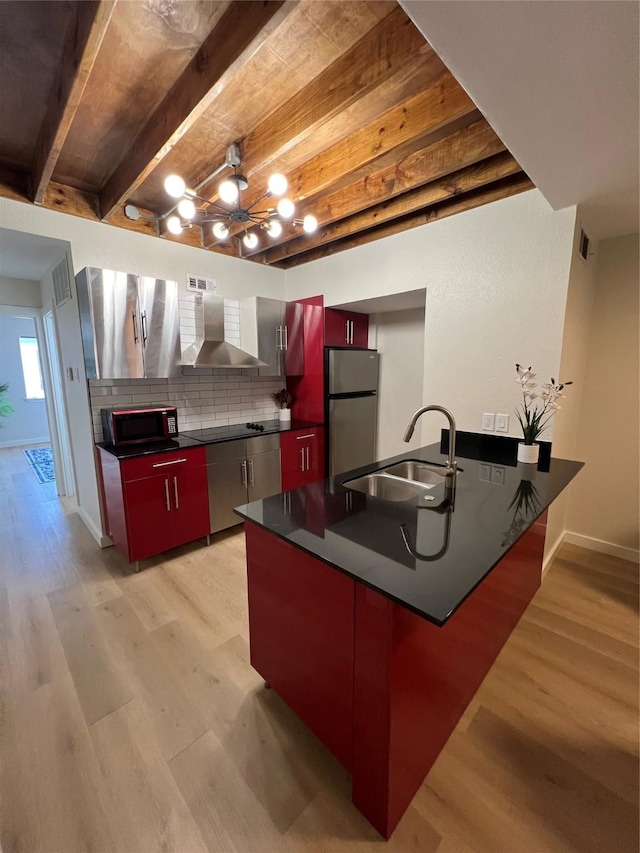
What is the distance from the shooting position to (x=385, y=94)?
150 centimetres

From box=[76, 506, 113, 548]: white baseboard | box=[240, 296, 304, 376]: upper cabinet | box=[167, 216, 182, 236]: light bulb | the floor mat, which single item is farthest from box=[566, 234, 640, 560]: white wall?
the floor mat

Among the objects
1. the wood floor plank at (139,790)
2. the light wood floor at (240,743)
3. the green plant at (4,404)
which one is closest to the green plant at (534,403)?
the light wood floor at (240,743)

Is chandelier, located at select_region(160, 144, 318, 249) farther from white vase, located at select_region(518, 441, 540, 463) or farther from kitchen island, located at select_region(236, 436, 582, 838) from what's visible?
white vase, located at select_region(518, 441, 540, 463)

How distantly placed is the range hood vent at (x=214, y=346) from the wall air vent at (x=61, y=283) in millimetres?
975

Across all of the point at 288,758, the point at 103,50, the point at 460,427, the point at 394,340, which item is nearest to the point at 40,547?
the point at 288,758

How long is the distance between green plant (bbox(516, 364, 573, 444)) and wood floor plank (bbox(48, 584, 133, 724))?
2.50 meters

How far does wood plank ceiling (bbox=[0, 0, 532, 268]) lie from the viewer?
1.28 m

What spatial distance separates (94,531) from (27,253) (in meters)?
2.38

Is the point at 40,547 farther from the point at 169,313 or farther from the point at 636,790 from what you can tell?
the point at 636,790

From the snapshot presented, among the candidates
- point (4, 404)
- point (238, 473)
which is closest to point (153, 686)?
point (238, 473)

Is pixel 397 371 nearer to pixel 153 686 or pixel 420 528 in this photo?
pixel 420 528

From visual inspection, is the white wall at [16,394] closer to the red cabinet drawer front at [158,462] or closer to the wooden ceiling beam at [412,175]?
the red cabinet drawer front at [158,462]

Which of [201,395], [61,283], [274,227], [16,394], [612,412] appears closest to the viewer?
[274,227]

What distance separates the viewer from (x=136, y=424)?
2631mm
